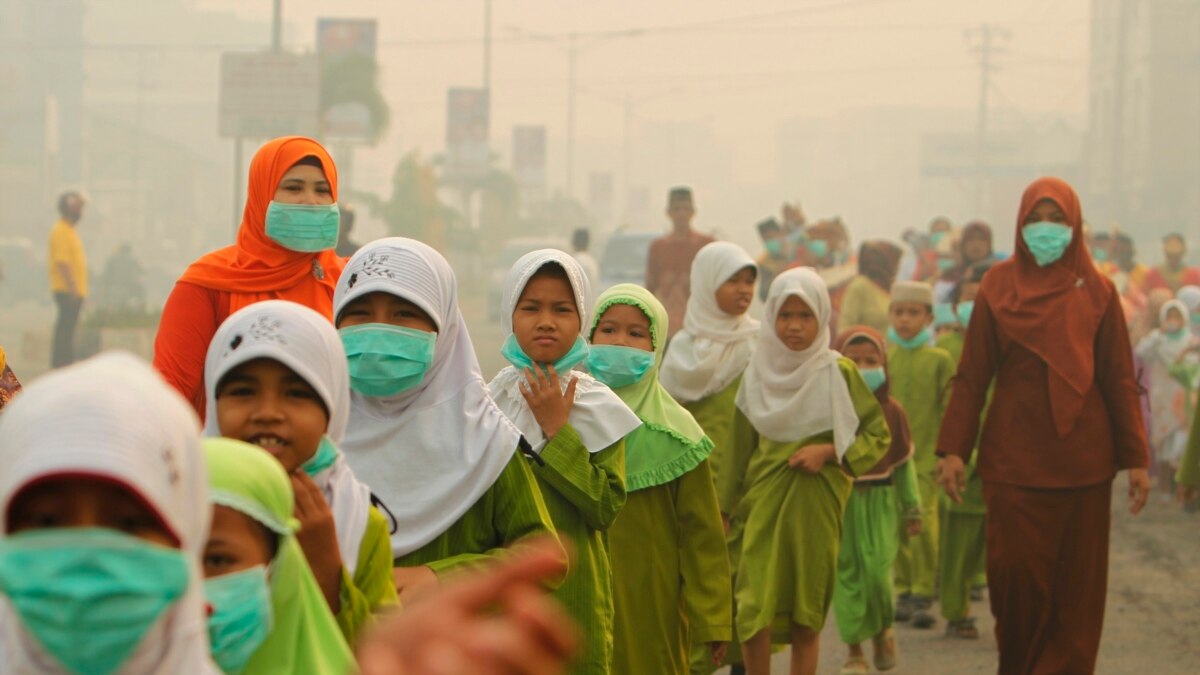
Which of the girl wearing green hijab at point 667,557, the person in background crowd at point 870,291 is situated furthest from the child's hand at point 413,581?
the person in background crowd at point 870,291

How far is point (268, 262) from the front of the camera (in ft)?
17.5

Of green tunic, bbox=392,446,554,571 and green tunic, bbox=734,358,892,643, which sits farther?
green tunic, bbox=734,358,892,643

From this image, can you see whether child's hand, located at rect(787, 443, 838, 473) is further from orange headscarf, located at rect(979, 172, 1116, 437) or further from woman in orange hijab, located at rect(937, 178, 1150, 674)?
orange headscarf, located at rect(979, 172, 1116, 437)

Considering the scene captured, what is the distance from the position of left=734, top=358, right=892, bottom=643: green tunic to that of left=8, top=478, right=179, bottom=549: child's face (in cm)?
510

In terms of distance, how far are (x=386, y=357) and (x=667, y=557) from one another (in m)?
1.84

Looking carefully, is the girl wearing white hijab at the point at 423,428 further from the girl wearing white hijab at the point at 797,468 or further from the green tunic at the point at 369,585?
the girl wearing white hijab at the point at 797,468

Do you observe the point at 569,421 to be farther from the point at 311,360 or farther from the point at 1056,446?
the point at 1056,446

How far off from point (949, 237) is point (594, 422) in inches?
678

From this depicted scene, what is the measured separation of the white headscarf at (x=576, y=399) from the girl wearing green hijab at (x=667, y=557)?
0.53 m

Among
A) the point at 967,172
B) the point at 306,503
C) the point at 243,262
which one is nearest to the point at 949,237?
the point at 243,262

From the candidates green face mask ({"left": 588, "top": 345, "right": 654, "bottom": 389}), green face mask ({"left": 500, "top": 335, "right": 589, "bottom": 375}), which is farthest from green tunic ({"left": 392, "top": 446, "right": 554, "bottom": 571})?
green face mask ({"left": 588, "top": 345, "right": 654, "bottom": 389})

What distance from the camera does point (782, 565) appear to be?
7.15 metres

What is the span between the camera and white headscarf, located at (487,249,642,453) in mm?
4801

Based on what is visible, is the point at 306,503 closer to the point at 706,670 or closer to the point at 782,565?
the point at 706,670
